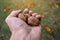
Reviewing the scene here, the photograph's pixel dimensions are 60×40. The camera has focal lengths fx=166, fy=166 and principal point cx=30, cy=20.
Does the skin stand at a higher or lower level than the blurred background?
higher

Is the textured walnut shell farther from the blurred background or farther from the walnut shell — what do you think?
the blurred background

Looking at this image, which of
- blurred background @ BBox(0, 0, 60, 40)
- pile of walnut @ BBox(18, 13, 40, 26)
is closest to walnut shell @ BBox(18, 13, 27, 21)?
pile of walnut @ BBox(18, 13, 40, 26)

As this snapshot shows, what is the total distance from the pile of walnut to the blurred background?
255mm

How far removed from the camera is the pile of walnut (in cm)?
78

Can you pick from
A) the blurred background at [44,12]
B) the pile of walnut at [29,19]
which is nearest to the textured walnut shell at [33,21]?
the pile of walnut at [29,19]

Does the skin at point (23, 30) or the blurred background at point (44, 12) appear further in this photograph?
the blurred background at point (44, 12)

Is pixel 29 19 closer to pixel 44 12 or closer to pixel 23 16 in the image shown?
pixel 23 16

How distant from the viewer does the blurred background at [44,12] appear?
1.06 m

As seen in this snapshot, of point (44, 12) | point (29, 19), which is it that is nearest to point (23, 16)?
point (29, 19)

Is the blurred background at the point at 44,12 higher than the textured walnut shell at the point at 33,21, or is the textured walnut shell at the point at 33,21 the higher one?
the textured walnut shell at the point at 33,21

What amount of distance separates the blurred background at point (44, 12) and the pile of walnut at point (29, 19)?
25 cm

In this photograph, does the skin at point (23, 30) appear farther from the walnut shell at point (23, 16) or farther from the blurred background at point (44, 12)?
the blurred background at point (44, 12)

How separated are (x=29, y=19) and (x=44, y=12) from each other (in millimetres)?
305

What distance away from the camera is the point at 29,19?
2.64 ft
